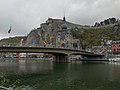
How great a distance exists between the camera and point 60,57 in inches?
4825

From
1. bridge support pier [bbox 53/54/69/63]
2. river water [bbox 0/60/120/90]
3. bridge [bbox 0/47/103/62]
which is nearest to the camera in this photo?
river water [bbox 0/60/120/90]

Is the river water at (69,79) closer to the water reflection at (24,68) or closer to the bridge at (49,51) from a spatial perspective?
the water reflection at (24,68)

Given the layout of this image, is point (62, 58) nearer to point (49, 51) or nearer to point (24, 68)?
point (49, 51)

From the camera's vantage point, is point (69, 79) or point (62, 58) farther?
point (62, 58)

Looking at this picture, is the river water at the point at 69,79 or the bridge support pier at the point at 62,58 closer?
the river water at the point at 69,79

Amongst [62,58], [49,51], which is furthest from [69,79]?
[62,58]

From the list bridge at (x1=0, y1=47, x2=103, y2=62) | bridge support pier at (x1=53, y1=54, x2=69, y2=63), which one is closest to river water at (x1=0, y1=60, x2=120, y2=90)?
bridge at (x1=0, y1=47, x2=103, y2=62)

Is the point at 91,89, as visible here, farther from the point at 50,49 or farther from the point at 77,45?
the point at 77,45

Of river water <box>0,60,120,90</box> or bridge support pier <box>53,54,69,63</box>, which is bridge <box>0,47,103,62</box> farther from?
river water <box>0,60,120,90</box>

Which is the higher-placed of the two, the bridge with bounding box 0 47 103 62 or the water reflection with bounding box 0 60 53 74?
the bridge with bounding box 0 47 103 62

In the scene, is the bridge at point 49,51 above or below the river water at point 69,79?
above

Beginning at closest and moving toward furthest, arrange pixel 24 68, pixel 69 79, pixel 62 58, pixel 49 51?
pixel 69 79, pixel 24 68, pixel 49 51, pixel 62 58

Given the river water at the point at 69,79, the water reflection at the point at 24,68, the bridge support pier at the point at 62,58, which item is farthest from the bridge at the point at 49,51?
the river water at the point at 69,79

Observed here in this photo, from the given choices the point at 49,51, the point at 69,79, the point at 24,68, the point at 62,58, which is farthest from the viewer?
the point at 62,58
